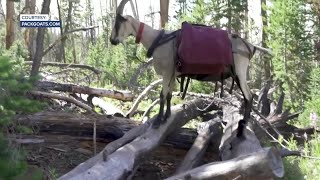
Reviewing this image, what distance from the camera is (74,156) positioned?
561cm

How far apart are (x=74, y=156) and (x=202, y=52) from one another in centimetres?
198

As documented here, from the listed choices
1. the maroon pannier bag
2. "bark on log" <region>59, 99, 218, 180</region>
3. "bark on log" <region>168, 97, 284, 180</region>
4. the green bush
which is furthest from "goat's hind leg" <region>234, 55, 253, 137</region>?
the green bush

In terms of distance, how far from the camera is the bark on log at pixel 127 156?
396 centimetres

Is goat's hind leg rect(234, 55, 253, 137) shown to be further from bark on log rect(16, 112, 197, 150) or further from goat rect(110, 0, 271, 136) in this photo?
bark on log rect(16, 112, 197, 150)

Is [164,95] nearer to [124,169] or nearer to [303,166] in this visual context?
[124,169]

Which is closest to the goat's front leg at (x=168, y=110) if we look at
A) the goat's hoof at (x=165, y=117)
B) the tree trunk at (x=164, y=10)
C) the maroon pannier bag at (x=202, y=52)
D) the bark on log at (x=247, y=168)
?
the goat's hoof at (x=165, y=117)

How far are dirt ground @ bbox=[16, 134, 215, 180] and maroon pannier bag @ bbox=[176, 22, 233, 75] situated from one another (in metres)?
1.17

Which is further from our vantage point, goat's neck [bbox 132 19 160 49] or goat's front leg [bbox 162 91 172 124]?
goat's front leg [bbox 162 91 172 124]

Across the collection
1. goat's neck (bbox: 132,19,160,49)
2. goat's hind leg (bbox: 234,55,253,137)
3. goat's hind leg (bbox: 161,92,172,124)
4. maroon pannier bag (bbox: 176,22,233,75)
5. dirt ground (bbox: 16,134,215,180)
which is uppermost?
goat's neck (bbox: 132,19,160,49)

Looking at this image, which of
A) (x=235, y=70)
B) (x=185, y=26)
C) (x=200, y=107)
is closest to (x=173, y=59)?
(x=185, y=26)

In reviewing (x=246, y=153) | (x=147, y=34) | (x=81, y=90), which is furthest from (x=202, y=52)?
(x=81, y=90)

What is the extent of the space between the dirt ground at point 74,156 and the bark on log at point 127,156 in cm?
29

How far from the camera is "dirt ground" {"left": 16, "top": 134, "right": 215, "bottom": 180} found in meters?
5.37

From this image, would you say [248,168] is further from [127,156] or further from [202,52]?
[202,52]
